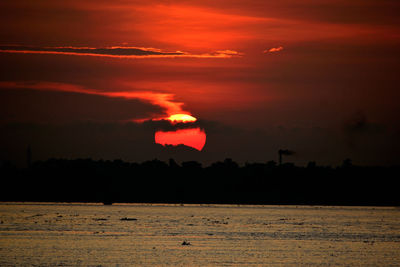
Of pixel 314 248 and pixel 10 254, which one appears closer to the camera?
pixel 10 254

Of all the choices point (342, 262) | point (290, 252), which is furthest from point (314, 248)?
point (342, 262)

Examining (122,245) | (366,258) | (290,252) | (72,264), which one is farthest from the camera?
(122,245)

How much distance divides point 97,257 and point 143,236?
3490 centimetres

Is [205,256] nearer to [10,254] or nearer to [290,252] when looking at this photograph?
[290,252]

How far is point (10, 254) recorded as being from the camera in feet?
216

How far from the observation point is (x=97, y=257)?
65.3m

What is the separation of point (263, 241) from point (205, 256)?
2596cm

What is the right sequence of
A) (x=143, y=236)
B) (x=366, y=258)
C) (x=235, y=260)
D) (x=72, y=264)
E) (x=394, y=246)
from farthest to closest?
(x=143, y=236) < (x=394, y=246) < (x=366, y=258) < (x=235, y=260) < (x=72, y=264)

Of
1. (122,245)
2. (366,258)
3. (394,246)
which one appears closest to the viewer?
(366,258)

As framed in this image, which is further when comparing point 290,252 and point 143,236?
point 143,236

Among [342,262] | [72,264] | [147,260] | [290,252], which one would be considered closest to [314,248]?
[290,252]

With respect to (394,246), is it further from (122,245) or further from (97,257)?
(97,257)

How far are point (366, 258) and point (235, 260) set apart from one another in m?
14.0

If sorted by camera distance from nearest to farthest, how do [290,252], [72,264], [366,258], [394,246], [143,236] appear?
[72,264] → [366,258] → [290,252] → [394,246] → [143,236]
